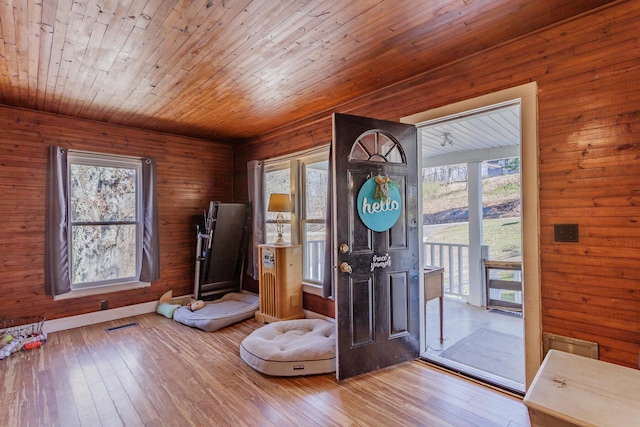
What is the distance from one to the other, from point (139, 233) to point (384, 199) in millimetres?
3642

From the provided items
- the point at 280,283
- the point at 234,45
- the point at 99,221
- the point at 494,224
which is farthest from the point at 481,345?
the point at 99,221

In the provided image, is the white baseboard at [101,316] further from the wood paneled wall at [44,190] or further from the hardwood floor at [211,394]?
the hardwood floor at [211,394]

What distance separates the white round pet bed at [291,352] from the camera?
2662 millimetres

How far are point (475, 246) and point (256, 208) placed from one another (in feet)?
11.1

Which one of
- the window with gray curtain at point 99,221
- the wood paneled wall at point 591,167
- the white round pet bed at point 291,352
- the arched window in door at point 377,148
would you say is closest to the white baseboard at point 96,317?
the window with gray curtain at point 99,221

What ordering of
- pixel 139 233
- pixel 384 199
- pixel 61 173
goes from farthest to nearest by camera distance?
pixel 139 233
pixel 61 173
pixel 384 199

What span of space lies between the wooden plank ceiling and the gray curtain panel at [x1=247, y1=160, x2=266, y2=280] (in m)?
1.34

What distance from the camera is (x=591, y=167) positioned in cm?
200

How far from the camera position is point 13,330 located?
351cm

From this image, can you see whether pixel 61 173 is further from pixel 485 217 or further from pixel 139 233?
pixel 485 217

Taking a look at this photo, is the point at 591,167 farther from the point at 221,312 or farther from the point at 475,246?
the point at 221,312

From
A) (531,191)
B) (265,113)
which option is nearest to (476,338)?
(531,191)

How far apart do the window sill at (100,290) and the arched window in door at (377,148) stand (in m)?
3.66

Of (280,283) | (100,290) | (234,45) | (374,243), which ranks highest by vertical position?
(234,45)
